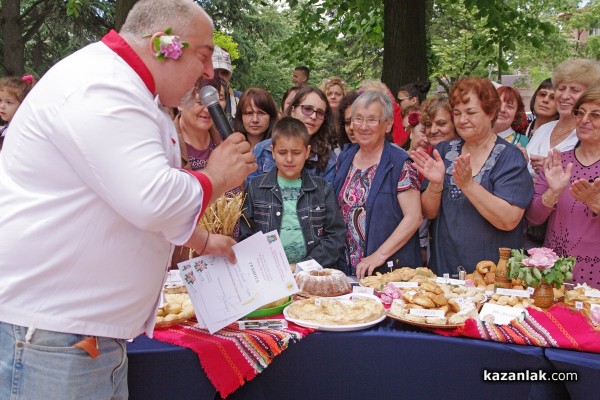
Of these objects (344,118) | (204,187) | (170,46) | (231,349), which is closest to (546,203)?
(344,118)

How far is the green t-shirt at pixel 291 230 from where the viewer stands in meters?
3.07

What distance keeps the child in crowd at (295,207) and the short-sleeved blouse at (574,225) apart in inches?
43.9

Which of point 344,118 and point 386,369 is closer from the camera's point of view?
point 386,369

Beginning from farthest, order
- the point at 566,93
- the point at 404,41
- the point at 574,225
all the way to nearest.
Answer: the point at 404,41, the point at 566,93, the point at 574,225

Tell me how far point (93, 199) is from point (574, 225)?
253 cm

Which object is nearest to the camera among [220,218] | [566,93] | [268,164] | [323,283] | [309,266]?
[220,218]

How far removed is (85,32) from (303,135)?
1259cm

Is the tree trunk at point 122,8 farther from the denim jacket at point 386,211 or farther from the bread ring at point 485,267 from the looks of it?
the bread ring at point 485,267

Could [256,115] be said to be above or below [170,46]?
below

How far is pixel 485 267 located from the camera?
2.81 meters

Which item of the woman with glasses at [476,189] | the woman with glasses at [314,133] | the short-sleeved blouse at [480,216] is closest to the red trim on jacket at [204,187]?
the woman with glasses at [476,189]

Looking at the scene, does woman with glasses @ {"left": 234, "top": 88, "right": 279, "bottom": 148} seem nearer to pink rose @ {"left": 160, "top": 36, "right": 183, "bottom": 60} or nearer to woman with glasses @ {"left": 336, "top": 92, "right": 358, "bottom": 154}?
woman with glasses @ {"left": 336, "top": 92, "right": 358, "bottom": 154}

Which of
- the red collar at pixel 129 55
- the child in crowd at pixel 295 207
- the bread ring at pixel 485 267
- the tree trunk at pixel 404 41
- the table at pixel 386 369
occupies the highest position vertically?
the tree trunk at pixel 404 41

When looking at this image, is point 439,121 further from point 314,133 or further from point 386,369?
point 386,369
